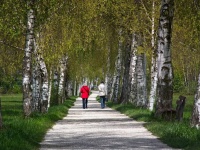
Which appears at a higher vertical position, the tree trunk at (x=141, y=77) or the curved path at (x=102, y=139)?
the tree trunk at (x=141, y=77)

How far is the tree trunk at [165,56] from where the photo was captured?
2391 cm

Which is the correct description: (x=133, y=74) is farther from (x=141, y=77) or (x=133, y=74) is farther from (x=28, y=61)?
(x=28, y=61)

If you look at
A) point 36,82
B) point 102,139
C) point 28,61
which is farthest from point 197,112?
point 36,82

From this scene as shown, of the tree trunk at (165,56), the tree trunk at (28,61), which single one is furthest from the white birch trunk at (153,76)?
the tree trunk at (28,61)

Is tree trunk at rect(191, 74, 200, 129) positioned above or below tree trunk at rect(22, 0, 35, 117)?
below

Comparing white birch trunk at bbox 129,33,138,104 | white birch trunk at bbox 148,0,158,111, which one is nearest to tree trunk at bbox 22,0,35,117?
white birch trunk at bbox 148,0,158,111

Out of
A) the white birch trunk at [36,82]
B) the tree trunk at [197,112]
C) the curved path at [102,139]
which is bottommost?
the curved path at [102,139]

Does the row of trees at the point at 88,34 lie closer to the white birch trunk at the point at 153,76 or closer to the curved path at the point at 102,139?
the white birch trunk at the point at 153,76

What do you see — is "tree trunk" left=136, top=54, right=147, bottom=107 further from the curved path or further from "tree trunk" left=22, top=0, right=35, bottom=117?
the curved path

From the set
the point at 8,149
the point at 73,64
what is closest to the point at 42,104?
the point at 8,149

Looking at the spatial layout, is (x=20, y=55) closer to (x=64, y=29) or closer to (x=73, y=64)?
(x=64, y=29)

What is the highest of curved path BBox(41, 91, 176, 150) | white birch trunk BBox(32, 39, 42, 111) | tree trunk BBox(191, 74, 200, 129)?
white birch trunk BBox(32, 39, 42, 111)

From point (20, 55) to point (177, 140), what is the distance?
18.4 m

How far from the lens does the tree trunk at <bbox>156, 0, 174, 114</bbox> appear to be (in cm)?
2391
